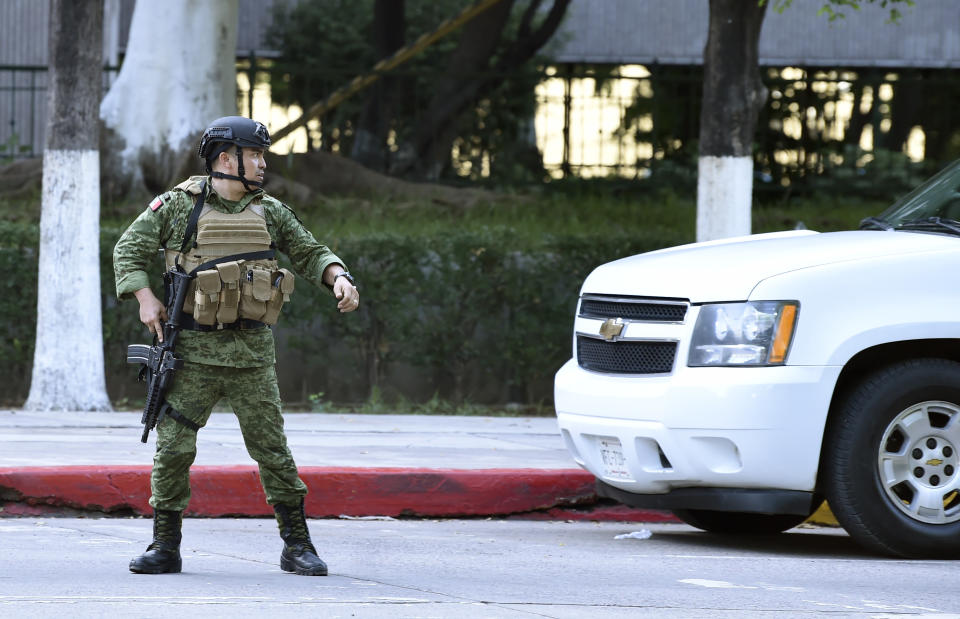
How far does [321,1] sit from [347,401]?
11.7 meters

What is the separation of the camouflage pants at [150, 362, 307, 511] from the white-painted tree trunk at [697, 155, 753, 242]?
20.6 ft

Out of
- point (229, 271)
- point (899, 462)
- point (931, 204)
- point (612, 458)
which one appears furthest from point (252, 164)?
point (931, 204)

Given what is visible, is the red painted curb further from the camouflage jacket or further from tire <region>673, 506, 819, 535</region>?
the camouflage jacket

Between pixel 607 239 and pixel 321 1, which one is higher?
pixel 321 1

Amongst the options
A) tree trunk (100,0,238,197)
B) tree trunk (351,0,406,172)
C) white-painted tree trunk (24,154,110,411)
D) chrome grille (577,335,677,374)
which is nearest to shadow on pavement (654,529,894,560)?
chrome grille (577,335,677,374)

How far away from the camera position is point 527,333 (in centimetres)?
1142

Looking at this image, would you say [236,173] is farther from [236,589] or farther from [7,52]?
[7,52]

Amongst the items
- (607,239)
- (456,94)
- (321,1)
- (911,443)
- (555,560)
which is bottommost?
(555,560)

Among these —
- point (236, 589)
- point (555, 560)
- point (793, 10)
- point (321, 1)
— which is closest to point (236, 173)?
point (236, 589)

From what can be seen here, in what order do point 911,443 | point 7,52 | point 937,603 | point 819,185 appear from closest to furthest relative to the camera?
point 937,603, point 911,443, point 819,185, point 7,52

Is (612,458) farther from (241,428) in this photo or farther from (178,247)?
(178,247)

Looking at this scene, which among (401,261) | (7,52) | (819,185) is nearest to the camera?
(401,261)

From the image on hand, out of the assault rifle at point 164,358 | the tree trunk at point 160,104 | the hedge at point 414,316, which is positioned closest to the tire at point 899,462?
the assault rifle at point 164,358

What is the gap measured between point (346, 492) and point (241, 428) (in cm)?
210
